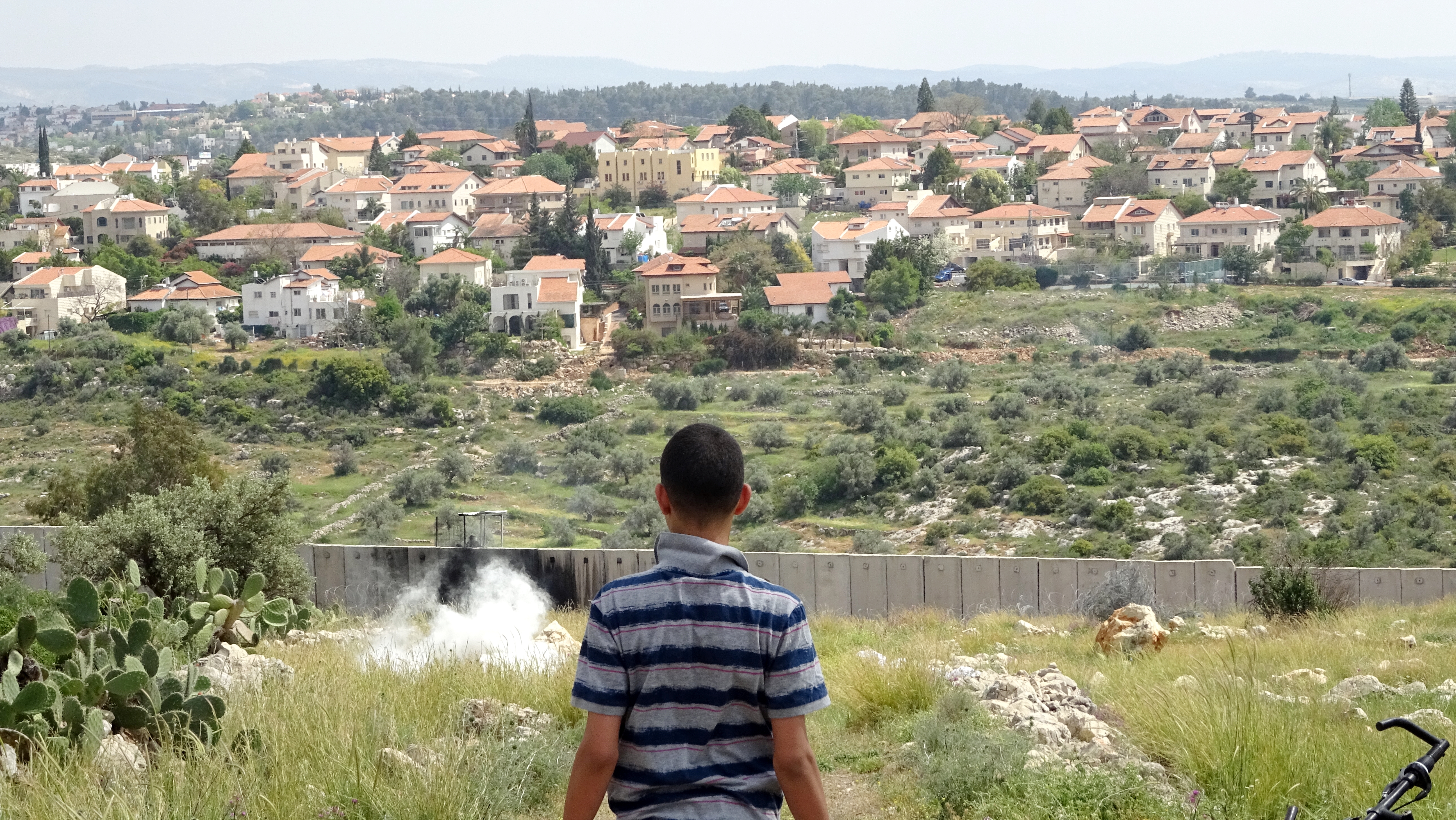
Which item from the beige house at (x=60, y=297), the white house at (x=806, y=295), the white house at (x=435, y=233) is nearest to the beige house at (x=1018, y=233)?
the white house at (x=806, y=295)

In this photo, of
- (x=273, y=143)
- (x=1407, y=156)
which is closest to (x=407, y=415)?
(x=1407, y=156)

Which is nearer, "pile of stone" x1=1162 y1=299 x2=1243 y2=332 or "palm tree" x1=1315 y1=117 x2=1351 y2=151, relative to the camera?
"pile of stone" x1=1162 y1=299 x2=1243 y2=332

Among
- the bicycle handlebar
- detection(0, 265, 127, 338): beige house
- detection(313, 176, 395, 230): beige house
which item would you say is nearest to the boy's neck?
the bicycle handlebar

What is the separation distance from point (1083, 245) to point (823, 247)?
10252 mm

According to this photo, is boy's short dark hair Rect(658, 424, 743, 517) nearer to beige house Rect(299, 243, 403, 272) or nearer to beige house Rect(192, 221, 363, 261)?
beige house Rect(299, 243, 403, 272)

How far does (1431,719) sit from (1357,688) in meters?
0.82

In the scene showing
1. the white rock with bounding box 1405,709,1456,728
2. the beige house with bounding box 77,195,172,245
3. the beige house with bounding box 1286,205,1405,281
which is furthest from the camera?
the beige house with bounding box 77,195,172,245

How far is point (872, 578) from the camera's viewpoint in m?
12.2

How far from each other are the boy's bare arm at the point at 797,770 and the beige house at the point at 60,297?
5157 centimetres

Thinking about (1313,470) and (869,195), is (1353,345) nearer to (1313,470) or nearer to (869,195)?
(1313,470)

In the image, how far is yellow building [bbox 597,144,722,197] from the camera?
75.1 meters

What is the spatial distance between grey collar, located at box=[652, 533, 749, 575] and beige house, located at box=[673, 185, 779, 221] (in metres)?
63.0

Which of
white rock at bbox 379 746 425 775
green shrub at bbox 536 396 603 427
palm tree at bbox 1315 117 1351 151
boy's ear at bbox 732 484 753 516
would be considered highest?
palm tree at bbox 1315 117 1351 151

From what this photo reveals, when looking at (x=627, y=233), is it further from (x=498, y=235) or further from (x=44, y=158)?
(x=44, y=158)
